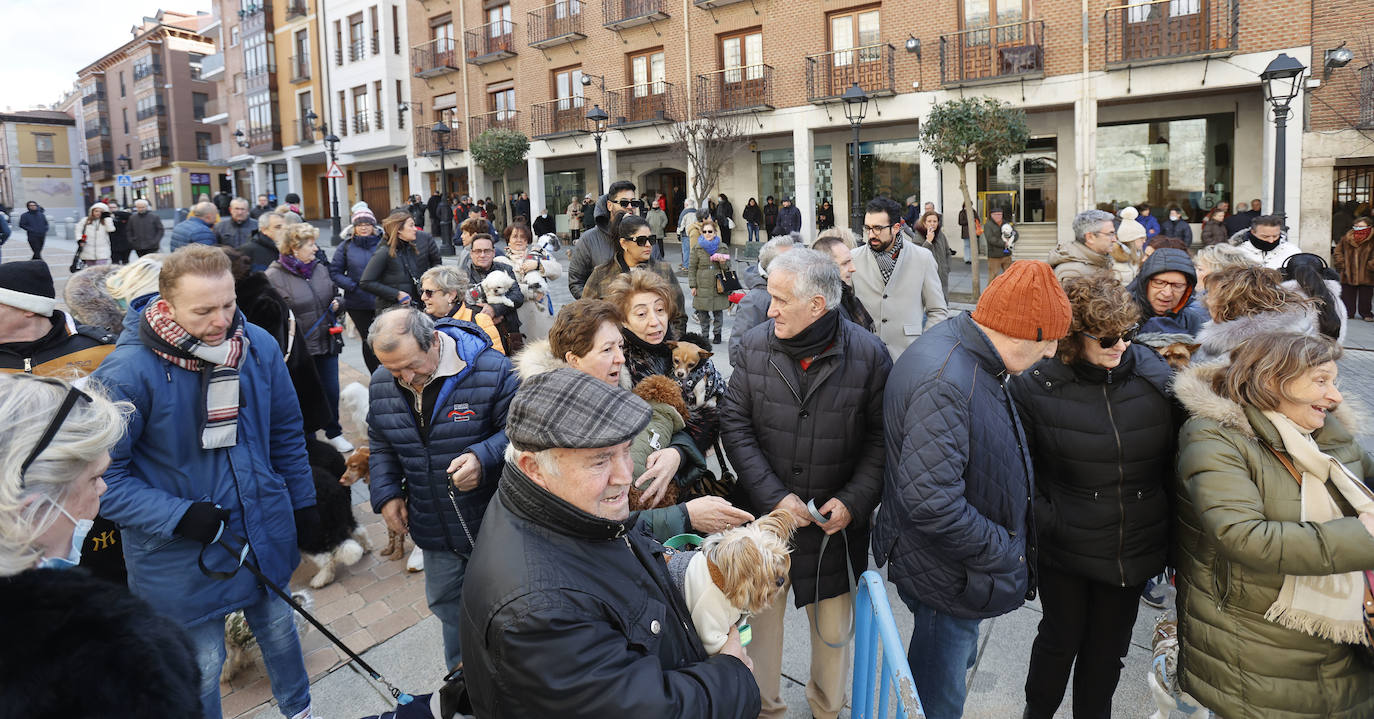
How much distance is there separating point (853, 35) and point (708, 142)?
16.1 feet

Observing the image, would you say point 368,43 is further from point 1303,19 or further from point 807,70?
point 1303,19

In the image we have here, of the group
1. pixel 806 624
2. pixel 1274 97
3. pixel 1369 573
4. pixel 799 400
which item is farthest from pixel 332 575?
pixel 1274 97

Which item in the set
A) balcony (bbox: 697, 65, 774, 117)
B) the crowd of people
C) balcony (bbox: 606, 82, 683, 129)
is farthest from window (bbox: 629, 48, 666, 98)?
the crowd of people

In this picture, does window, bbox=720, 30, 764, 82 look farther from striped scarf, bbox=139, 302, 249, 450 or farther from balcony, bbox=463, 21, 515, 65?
striped scarf, bbox=139, 302, 249, 450

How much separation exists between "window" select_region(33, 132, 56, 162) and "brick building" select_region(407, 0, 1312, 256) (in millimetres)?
51992

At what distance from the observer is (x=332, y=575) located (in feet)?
14.5

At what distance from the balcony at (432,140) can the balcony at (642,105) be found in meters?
7.57

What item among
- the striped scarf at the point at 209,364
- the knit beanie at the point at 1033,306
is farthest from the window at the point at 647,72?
the knit beanie at the point at 1033,306

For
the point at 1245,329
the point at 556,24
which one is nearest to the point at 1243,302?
the point at 1245,329

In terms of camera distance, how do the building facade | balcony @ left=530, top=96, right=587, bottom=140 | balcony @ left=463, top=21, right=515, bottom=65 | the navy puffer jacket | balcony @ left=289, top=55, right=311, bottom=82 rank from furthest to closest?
the building facade < balcony @ left=289, top=55, right=311, bottom=82 < balcony @ left=463, top=21, right=515, bottom=65 < balcony @ left=530, top=96, right=587, bottom=140 < the navy puffer jacket

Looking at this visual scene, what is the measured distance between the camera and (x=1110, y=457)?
257 cm

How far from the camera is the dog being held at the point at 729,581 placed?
1704 mm

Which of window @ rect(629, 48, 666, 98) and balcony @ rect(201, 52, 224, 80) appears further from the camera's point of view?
balcony @ rect(201, 52, 224, 80)

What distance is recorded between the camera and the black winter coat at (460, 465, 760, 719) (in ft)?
4.54
